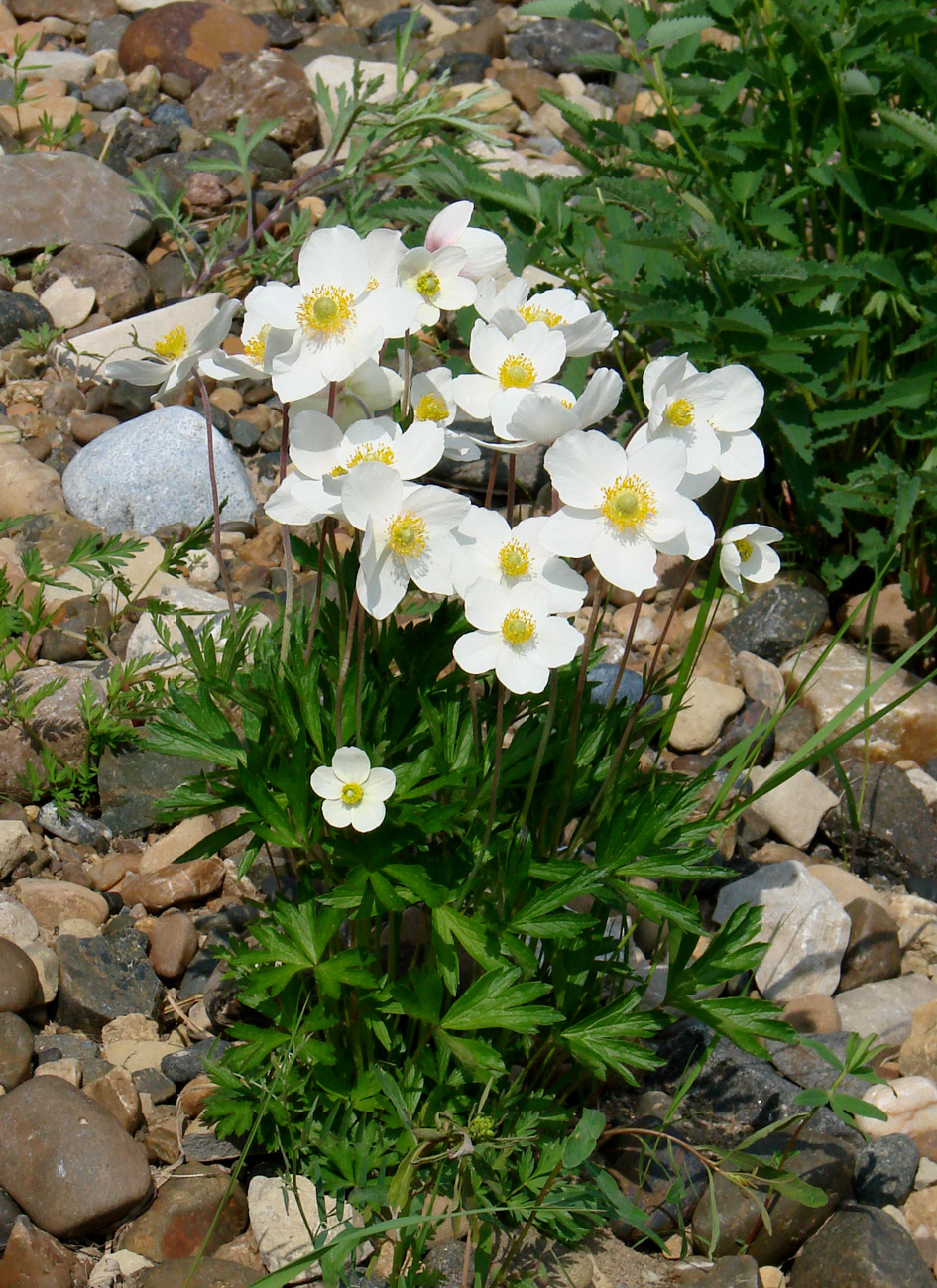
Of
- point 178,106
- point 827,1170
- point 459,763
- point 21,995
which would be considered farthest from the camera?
point 178,106

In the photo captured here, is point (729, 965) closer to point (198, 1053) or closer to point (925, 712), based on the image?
point (198, 1053)

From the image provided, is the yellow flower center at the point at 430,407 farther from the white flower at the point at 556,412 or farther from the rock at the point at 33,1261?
the rock at the point at 33,1261

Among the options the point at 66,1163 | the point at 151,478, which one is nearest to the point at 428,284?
the point at 66,1163

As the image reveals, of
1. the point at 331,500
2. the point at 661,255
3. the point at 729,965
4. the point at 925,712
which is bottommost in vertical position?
the point at 925,712

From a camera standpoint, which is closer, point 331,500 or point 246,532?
point 331,500

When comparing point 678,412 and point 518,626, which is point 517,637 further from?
point 678,412

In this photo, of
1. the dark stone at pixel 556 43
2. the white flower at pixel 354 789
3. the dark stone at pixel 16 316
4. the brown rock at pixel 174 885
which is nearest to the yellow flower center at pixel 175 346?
the white flower at pixel 354 789

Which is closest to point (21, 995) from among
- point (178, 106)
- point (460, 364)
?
point (460, 364)
